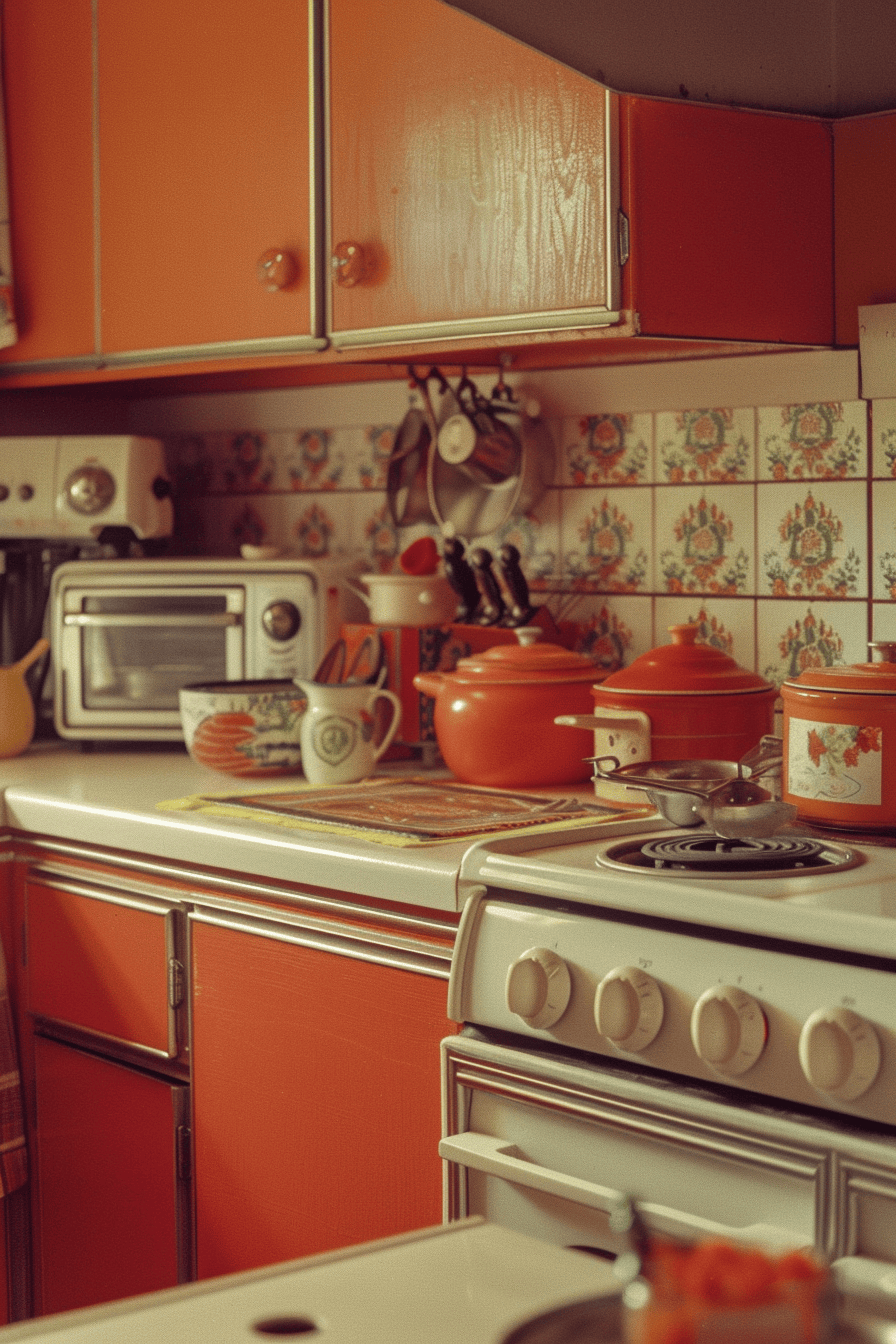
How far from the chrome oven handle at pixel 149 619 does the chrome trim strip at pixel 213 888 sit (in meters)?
0.49

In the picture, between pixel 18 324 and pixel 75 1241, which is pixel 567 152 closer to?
pixel 18 324

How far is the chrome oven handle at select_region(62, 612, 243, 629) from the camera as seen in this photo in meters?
2.52

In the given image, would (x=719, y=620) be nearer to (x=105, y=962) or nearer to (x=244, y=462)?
(x=105, y=962)

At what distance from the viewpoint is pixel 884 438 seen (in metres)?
2.10

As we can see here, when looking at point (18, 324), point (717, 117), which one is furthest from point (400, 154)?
point (18, 324)

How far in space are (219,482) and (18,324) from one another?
1.61ft

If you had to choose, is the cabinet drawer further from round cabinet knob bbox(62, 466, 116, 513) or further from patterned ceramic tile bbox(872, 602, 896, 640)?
patterned ceramic tile bbox(872, 602, 896, 640)

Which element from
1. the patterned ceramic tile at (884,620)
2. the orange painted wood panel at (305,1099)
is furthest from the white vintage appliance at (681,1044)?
the patterned ceramic tile at (884,620)

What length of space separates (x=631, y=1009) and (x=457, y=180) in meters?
1.17

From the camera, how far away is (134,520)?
8.90 ft

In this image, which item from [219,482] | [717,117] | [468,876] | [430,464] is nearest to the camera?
[468,876]

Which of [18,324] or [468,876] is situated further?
[18,324]

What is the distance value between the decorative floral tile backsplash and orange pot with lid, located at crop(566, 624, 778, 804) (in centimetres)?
25

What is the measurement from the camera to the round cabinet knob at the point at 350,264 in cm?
221
